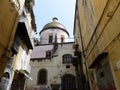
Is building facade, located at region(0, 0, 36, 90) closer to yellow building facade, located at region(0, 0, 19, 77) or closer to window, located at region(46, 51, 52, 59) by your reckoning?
yellow building facade, located at region(0, 0, 19, 77)

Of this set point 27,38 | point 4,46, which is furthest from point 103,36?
point 27,38

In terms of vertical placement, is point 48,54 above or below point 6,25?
above

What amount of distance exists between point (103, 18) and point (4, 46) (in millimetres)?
5558

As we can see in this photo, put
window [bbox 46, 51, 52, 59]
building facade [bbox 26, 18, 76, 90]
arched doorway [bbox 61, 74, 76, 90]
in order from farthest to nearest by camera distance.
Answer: window [bbox 46, 51, 52, 59] < building facade [bbox 26, 18, 76, 90] < arched doorway [bbox 61, 74, 76, 90]

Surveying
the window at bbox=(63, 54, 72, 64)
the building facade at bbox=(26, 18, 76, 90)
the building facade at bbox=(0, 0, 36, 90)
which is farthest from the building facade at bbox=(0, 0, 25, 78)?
the window at bbox=(63, 54, 72, 64)

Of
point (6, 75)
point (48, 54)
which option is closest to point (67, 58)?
point (48, 54)

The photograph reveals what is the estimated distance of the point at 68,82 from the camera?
1914cm

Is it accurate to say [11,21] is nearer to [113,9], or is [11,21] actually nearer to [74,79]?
[113,9]

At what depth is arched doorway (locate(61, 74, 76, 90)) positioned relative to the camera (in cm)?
1864

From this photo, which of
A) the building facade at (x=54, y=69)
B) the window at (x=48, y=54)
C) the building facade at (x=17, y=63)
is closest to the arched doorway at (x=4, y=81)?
the building facade at (x=17, y=63)

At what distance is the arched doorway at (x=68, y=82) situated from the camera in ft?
61.2

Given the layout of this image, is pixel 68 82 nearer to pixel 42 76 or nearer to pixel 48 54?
pixel 42 76

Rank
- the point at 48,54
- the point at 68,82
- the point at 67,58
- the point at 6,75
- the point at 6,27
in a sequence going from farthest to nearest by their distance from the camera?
the point at 48,54 → the point at 67,58 → the point at 68,82 → the point at 6,75 → the point at 6,27

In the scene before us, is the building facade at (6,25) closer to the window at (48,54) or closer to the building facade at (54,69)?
the building facade at (54,69)
